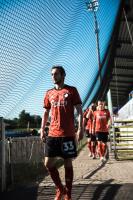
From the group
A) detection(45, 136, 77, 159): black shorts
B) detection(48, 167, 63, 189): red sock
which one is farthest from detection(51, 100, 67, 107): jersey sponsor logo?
detection(48, 167, 63, 189): red sock

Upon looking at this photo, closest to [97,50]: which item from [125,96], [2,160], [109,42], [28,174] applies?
[109,42]

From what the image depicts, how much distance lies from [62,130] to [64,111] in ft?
0.77

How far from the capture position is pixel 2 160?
268 inches

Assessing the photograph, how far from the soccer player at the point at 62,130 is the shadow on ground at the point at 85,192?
412mm

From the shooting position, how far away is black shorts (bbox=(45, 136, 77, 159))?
18.5 ft

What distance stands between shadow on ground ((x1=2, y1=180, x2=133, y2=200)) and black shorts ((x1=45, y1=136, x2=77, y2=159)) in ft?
2.12

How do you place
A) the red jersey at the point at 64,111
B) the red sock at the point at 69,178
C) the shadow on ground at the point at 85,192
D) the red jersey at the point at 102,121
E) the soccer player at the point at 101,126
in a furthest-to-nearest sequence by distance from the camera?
the red jersey at the point at 102,121 < the soccer player at the point at 101,126 < the shadow on ground at the point at 85,192 < the red jersey at the point at 64,111 < the red sock at the point at 69,178

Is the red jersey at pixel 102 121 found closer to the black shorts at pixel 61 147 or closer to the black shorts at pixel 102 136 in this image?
the black shorts at pixel 102 136

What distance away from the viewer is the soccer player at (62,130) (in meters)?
5.64

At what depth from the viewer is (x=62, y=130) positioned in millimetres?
5688

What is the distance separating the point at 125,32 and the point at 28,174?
14.6 m

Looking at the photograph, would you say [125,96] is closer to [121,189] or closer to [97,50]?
[97,50]

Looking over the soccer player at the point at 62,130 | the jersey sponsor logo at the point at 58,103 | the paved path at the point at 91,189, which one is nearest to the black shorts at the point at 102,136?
the paved path at the point at 91,189

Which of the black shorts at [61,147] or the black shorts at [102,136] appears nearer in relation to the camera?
the black shorts at [61,147]
